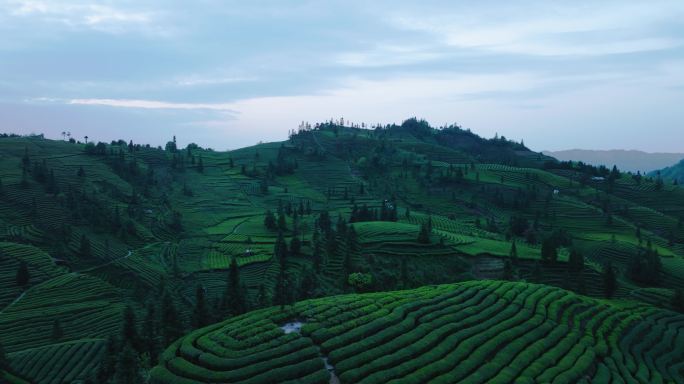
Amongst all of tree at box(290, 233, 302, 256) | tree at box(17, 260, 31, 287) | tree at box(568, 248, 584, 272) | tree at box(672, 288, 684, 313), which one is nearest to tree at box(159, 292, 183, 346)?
tree at box(17, 260, 31, 287)

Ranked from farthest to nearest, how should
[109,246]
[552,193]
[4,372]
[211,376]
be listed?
[552,193] < [109,246] < [4,372] < [211,376]

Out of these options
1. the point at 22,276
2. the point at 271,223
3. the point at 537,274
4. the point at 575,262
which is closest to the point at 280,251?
the point at 271,223

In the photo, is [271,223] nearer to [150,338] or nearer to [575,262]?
[150,338]

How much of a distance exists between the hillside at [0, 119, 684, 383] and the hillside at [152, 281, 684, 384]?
667 mm

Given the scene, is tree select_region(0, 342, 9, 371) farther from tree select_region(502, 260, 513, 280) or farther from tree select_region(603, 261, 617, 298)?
tree select_region(603, 261, 617, 298)

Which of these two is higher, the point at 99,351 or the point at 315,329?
the point at 315,329

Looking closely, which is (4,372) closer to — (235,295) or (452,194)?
(235,295)

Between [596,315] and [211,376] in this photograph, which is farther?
[596,315]

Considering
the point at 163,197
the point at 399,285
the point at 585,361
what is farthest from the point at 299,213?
the point at 585,361

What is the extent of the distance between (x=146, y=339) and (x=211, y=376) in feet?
95.7

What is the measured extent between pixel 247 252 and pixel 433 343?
72.1m

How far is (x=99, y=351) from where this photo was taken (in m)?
71.9

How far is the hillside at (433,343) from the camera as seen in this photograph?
1700 inches

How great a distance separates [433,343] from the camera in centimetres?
5075
